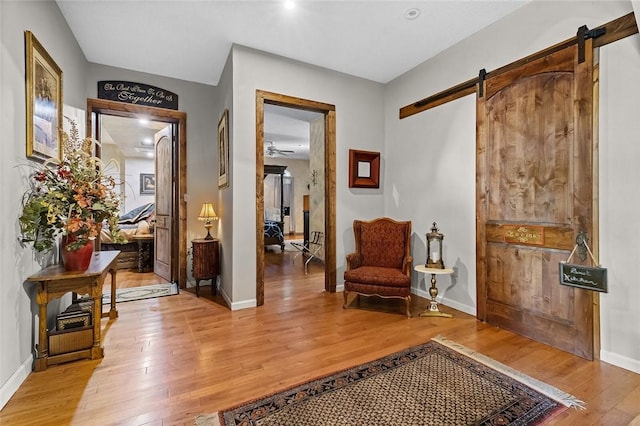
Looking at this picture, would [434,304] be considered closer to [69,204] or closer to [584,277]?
[584,277]

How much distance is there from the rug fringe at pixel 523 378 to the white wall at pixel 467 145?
2.44 feet

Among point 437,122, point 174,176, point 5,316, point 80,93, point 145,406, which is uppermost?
point 80,93

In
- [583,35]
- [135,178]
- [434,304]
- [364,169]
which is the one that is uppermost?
[583,35]

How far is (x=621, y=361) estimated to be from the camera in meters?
2.12

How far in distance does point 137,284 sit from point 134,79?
9.47 feet

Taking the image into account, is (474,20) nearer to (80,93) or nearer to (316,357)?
(316,357)

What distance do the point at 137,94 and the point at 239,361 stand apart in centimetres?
371

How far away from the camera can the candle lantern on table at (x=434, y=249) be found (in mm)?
3291

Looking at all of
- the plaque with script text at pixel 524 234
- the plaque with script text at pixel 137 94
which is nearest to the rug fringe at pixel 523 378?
the plaque with script text at pixel 524 234

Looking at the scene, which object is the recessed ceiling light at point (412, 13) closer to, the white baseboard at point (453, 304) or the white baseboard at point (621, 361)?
the white baseboard at point (453, 304)

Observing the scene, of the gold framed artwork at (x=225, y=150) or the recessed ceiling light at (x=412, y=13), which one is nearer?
the recessed ceiling light at (x=412, y=13)

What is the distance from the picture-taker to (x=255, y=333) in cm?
272

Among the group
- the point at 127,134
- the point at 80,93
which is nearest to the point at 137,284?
the point at 80,93

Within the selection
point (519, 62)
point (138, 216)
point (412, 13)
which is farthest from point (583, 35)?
point (138, 216)
